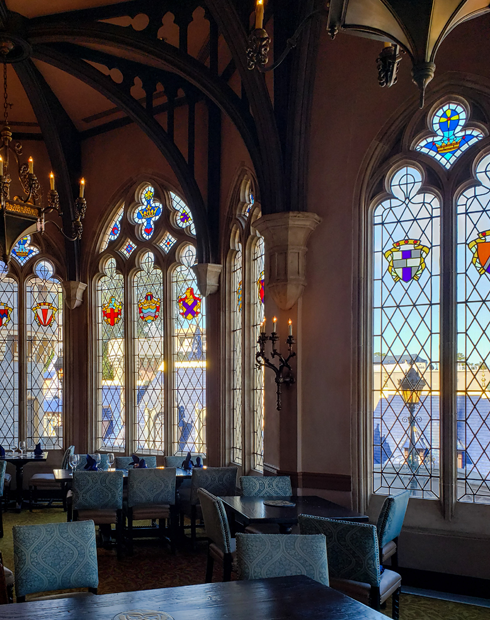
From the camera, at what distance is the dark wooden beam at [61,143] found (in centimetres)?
869

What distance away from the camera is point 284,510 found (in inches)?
201

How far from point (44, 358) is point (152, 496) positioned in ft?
13.9

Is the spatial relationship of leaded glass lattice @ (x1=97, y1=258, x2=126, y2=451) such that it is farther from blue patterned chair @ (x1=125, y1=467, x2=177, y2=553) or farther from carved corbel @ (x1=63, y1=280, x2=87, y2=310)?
blue patterned chair @ (x1=125, y1=467, x2=177, y2=553)

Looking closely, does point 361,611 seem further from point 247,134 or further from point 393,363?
point 247,134

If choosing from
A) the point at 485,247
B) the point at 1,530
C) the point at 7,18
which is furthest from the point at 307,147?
the point at 1,530

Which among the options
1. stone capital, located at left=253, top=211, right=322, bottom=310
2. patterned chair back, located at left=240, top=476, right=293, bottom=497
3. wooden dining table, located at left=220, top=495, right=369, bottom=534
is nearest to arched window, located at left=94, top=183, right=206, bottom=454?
stone capital, located at left=253, top=211, right=322, bottom=310

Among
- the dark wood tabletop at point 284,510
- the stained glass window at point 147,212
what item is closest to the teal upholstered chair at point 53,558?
the dark wood tabletop at point 284,510

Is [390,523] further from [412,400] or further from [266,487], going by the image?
[266,487]

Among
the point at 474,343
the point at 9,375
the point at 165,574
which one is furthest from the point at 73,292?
the point at 474,343

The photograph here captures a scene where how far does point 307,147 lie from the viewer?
6254 mm

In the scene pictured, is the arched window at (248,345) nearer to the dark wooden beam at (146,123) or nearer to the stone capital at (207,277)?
the stone capital at (207,277)

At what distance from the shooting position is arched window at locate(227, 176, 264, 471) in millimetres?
7383

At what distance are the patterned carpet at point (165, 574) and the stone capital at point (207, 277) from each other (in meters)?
2.96

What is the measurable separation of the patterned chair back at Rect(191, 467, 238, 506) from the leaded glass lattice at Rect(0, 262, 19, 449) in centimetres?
445
